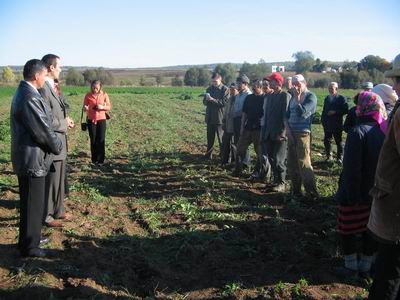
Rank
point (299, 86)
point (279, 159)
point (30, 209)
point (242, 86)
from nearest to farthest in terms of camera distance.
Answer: point (30, 209), point (299, 86), point (279, 159), point (242, 86)

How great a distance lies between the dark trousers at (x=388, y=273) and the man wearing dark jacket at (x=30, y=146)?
11.3ft

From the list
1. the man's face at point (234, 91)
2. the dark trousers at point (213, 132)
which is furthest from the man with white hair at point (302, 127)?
the dark trousers at point (213, 132)

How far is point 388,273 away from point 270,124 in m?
4.97

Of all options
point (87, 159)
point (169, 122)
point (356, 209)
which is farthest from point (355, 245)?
point (169, 122)

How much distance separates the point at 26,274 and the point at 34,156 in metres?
1.24

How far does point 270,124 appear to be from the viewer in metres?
7.64

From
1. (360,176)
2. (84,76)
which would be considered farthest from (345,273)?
(84,76)

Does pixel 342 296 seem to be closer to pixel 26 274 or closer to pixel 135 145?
A: pixel 26 274

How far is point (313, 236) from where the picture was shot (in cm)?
550

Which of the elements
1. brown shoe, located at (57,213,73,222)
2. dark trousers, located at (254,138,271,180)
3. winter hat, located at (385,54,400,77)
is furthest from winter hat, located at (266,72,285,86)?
winter hat, located at (385,54,400,77)

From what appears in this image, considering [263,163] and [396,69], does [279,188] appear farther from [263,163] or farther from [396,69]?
[396,69]

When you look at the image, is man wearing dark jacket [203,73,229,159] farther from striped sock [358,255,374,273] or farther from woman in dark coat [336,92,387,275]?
striped sock [358,255,374,273]

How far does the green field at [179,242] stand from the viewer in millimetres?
4082

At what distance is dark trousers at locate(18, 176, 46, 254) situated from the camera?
177 inches
